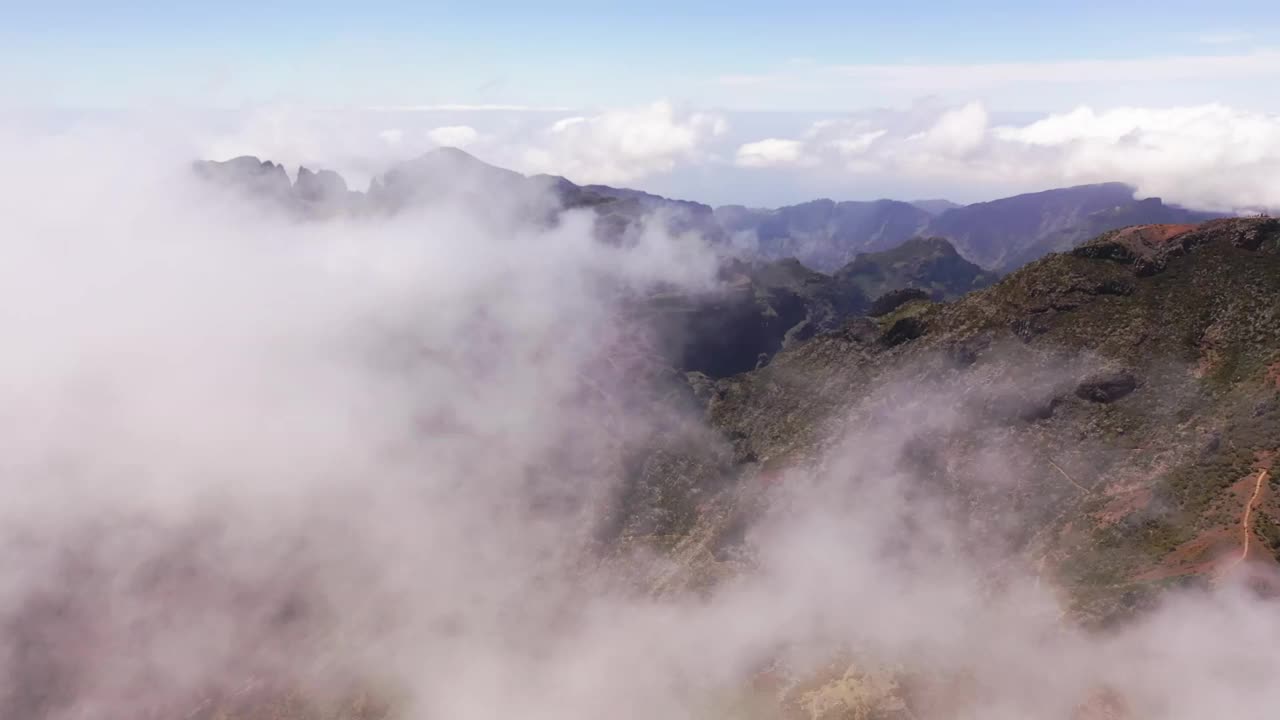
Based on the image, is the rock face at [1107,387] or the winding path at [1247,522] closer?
the winding path at [1247,522]

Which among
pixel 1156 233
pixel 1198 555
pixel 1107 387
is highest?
pixel 1156 233

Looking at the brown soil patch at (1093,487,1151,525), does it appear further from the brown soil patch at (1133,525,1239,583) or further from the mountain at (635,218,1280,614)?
the brown soil patch at (1133,525,1239,583)

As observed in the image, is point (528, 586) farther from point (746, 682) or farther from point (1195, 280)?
point (1195, 280)

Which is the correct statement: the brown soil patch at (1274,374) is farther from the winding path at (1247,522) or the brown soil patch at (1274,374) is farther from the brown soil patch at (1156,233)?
the brown soil patch at (1156,233)

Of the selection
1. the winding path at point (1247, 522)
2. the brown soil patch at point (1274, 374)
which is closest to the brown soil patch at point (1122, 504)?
the winding path at point (1247, 522)

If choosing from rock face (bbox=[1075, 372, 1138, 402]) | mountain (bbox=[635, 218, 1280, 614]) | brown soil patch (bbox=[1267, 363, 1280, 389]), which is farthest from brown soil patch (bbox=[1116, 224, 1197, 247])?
brown soil patch (bbox=[1267, 363, 1280, 389])

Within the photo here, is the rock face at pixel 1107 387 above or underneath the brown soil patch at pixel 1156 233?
underneath

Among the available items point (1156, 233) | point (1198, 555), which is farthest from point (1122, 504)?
point (1156, 233)

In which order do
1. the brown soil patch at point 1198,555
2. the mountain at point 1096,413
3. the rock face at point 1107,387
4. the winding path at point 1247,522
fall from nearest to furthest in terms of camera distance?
1. the winding path at point 1247,522
2. the brown soil patch at point 1198,555
3. the mountain at point 1096,413
4. the rock face at point 1107,387

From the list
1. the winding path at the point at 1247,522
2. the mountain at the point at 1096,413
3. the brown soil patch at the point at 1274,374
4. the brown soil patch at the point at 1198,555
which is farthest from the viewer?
the brown soil patch at the point at 1274,374

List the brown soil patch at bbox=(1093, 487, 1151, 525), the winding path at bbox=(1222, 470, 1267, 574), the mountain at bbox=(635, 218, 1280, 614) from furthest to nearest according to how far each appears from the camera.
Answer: the brown soil patch at bbox=(1093, 487, 1151, 525), the mountain at bbox=(635, 218, 1280, 614), the winding path at bbox=(1222, 470, 1267, 574)

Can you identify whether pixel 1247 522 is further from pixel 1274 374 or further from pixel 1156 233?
pixel 1156 233

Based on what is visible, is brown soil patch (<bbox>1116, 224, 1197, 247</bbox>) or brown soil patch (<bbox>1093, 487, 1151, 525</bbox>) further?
brown soil patch (<bbox>1116, 224, 1197, 247</bbox>)
